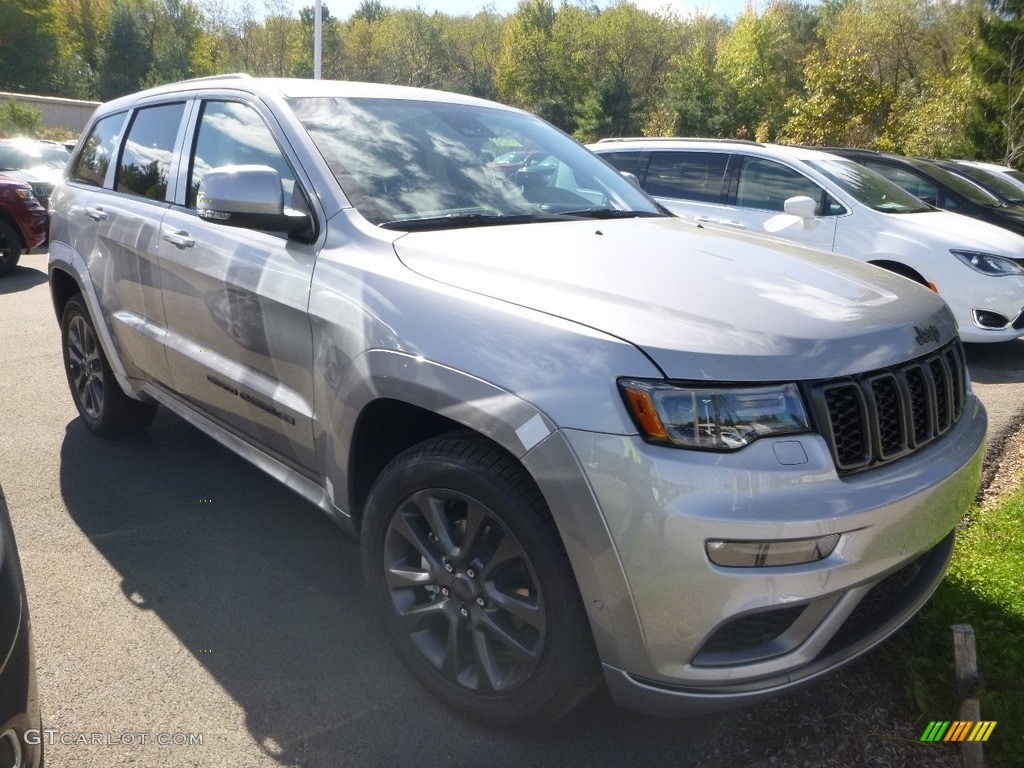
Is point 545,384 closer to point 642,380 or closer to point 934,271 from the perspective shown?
point 642,380

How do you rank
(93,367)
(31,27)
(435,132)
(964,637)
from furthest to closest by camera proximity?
(31,27), (93,367), (435,132), (964,637)

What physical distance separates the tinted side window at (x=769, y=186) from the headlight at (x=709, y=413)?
20.7ft

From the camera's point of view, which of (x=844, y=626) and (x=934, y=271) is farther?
(x=934, y=271)

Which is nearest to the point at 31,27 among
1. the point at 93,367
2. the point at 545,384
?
the point at 93,367

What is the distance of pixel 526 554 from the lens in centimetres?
227

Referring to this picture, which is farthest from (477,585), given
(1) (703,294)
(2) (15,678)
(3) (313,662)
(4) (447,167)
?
(4) (447,167)

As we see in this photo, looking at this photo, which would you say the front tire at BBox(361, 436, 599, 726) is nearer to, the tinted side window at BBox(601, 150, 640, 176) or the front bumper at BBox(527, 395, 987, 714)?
the front bumper at BBox(527, 395, 987, 714)

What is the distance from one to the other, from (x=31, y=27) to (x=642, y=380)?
203 ft

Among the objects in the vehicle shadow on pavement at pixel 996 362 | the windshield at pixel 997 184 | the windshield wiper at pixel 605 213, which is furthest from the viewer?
the windshield at pixel 997 184

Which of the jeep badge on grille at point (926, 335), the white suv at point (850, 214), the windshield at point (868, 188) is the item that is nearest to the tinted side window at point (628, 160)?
the white suv at point (850, 214)

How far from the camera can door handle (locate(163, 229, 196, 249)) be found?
11.6 feet

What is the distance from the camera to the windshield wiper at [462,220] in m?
2.92

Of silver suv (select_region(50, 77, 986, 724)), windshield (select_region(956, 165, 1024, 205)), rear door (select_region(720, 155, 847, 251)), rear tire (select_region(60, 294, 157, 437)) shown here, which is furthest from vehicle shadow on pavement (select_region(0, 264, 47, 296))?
windshield (select_region(956, 165, 1024, 205))

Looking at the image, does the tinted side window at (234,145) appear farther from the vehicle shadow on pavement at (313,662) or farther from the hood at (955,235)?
the hood at (955,235)
